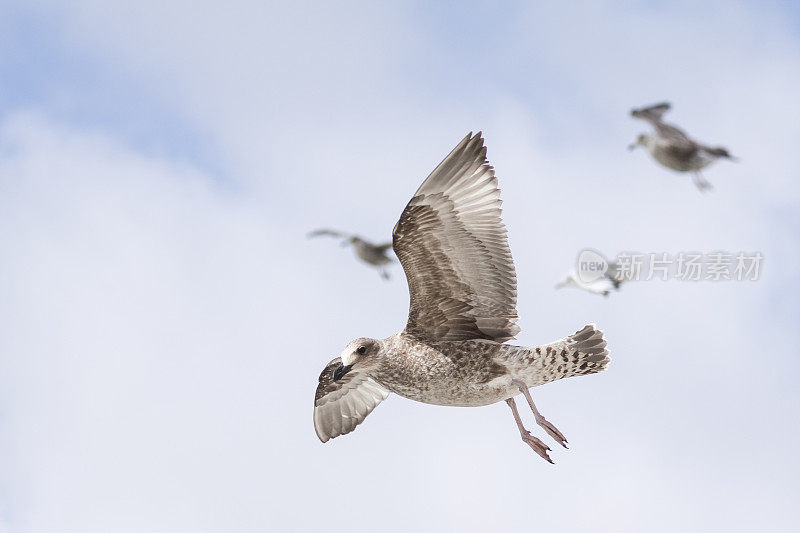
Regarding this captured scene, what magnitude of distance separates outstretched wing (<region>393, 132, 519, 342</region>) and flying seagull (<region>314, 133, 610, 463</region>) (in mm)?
10

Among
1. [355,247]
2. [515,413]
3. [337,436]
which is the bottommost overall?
[515,413]

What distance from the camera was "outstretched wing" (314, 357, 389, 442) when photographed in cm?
1455

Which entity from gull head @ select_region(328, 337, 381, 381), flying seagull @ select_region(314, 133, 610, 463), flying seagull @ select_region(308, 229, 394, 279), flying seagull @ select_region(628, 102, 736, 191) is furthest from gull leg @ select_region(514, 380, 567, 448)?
flying seagull @ select_region(308, 229, 394, 279)

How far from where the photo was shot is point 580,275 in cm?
1797

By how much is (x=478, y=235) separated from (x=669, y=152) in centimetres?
445

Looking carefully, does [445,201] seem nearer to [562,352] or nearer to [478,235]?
[478,235]

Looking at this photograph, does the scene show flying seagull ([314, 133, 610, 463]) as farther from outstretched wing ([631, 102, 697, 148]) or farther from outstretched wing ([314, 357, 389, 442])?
outstretched wing ([631, 102, 697, 148])

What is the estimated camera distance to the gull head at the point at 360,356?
12.8 metres

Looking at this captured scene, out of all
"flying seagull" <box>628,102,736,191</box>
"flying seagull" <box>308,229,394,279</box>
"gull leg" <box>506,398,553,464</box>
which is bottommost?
"gull leg" <box>506,398,553,464</box>

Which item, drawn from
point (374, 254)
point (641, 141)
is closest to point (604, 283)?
point (641, 141)

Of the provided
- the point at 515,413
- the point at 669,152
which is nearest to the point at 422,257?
the point at 515,413

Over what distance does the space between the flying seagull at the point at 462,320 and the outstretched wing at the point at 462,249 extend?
0.03 feet

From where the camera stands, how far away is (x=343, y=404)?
48.1ft

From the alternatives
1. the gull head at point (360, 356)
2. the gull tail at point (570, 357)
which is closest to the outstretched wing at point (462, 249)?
the gull tail at point (570, 357)
